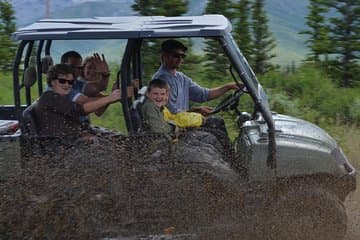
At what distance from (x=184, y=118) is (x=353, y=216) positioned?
69.3 inches

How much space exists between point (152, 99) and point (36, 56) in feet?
4.81

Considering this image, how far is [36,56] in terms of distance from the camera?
22.1ft

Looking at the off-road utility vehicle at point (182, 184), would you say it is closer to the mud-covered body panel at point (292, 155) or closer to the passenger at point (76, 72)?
the mud-covered body panel at point (292, 155)

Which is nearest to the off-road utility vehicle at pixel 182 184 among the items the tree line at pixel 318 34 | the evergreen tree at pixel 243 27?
the tree line at pixel 318 34

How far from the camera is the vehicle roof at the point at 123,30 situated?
17.7ft

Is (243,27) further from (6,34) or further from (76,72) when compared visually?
(76,72)

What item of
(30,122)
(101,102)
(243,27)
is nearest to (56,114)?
(30,122)

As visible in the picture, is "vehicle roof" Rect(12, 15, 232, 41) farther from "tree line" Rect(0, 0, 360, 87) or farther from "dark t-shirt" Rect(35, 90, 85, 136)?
"tree line" Rect(0, 0, 360, 87)

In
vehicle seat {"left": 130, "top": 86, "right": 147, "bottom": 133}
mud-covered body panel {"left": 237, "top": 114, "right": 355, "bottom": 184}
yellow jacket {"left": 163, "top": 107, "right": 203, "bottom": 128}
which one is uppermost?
vehicle seat {"left": 130, "top": 86, "right": 147, "bottom": 133}

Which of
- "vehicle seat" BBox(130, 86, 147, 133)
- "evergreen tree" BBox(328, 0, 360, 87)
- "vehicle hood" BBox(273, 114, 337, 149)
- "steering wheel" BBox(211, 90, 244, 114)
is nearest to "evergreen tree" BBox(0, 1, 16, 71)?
"evergreen tree" BBox(328, 0, 360, 87)

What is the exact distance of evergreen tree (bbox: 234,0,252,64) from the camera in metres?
13.4

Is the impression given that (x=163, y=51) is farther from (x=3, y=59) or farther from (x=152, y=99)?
(x=3, y=59)

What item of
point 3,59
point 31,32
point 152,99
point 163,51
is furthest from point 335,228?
point 3,59

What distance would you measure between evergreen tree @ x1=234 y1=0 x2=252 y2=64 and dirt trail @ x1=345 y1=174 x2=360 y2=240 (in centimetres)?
648
